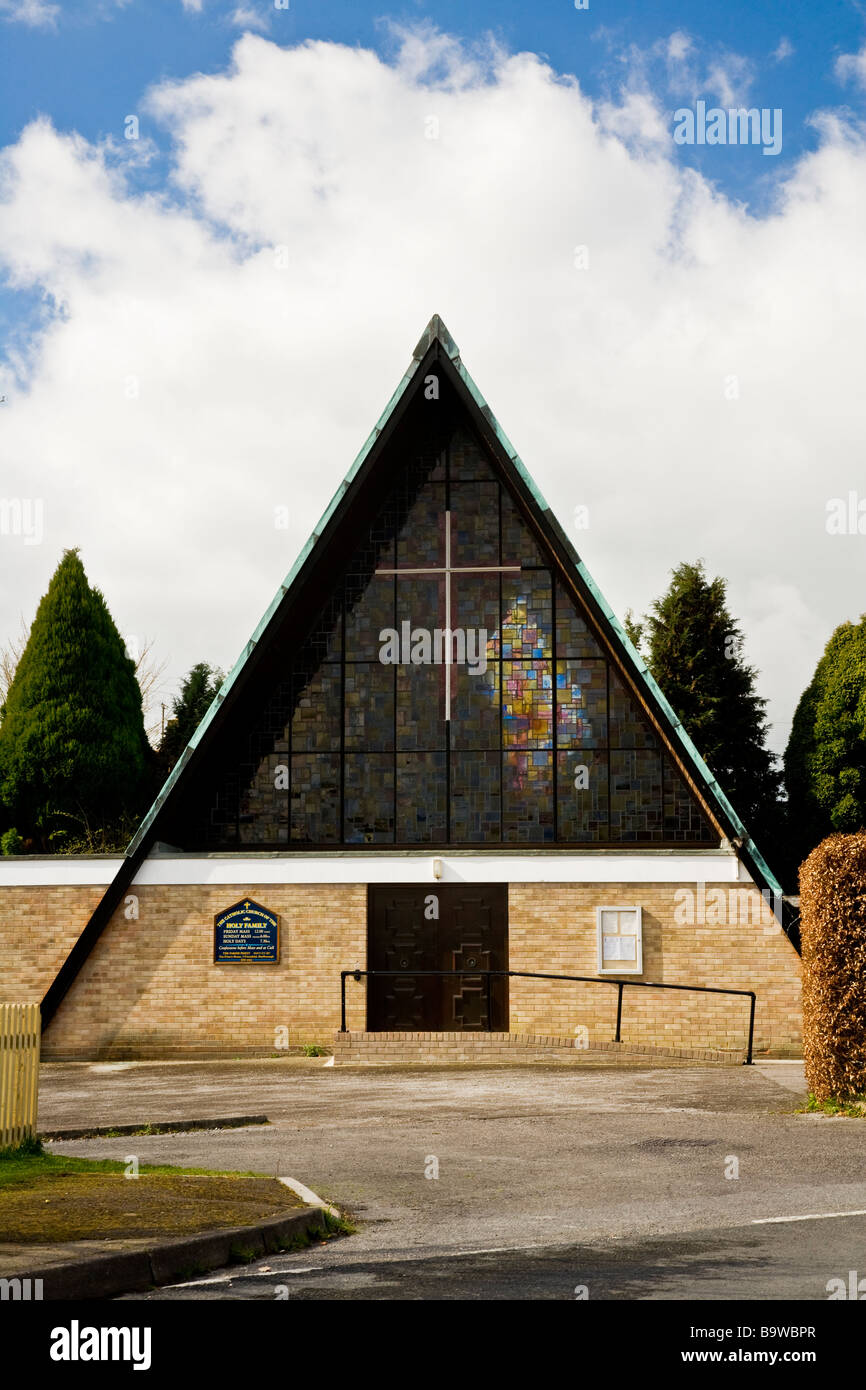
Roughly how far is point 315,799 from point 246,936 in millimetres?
2500

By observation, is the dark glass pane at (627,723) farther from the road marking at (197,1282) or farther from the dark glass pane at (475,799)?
the road marking at (197,1282)

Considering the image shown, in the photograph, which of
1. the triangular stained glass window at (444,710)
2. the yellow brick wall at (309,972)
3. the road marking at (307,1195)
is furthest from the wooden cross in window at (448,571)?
the road marking at (307,1195)

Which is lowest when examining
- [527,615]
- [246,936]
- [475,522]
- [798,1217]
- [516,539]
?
[798,1217]

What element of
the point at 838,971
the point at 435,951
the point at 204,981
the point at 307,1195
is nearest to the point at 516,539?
the point at 435,951

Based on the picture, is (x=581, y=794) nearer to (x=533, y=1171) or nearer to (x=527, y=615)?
(x=527, y=615)

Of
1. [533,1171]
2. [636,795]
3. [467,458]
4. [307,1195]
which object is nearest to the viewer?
[307,1195]

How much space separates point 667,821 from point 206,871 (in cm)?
741

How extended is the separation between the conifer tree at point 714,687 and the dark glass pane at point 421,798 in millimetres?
15072

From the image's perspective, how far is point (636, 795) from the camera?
23109 mm

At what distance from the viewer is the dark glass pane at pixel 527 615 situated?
23672mm

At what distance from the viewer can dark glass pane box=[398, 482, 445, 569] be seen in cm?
2402
